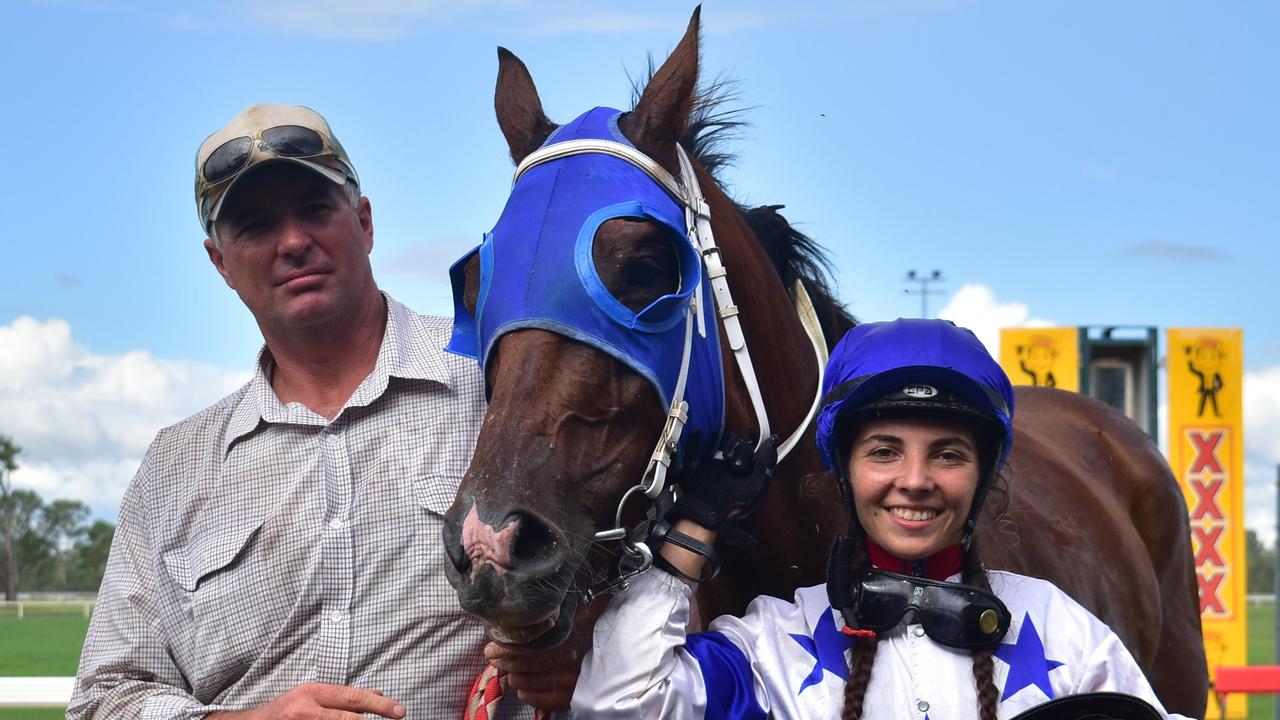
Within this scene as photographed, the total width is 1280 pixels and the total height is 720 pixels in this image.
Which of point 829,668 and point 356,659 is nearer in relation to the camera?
point 829,668

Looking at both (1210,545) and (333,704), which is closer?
(333,704)

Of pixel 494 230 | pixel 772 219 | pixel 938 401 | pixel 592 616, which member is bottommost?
pixel 592 616

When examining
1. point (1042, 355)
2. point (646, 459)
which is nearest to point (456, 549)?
point (646, 459)

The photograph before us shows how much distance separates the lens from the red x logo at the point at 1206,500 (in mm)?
9961

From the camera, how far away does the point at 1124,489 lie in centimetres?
468

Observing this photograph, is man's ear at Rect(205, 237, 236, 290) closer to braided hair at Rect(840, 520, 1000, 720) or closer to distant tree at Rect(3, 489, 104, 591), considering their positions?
braided hair at Rect(840, 520, 1000, 720)

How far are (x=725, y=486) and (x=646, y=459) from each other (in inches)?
9.4

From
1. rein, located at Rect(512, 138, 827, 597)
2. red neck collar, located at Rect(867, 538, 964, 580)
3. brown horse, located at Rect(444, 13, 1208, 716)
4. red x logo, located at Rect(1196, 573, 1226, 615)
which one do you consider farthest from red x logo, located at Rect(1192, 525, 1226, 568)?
red neck collar, located at Rect(867, 538, 964, 580)

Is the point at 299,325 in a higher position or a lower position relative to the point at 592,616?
higher

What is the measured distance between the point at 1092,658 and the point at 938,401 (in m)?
0.50

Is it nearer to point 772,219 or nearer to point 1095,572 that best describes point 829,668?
point 772,219

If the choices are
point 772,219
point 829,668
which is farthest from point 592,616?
point 772,219

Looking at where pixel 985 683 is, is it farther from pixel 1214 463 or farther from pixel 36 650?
pixel 36 650

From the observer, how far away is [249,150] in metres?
2.52
